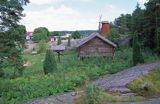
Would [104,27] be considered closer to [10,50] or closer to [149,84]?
[10,50]

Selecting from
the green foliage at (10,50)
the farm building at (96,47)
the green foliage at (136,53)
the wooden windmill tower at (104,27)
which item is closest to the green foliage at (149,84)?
the green foliage at (136,53)

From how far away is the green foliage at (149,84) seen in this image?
788 inches

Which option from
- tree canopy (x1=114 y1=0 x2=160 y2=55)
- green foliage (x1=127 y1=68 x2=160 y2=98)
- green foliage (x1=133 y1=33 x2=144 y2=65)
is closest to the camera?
green foliage (x1=127 y1=68 x2=160 y2=98)

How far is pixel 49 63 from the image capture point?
34844mm

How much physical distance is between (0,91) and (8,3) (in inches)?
359

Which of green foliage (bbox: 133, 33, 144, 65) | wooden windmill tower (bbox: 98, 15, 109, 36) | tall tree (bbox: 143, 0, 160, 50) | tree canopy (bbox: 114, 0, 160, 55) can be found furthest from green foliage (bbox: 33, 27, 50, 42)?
green foliage (bbox: 133, 33, 144, 65)

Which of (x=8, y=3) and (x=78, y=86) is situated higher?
(x=8, y=3)

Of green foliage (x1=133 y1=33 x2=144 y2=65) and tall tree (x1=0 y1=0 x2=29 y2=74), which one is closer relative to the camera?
tall tree (x1=0 y1=0 x2=29 y2=74)

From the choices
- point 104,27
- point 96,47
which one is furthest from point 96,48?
point 104,27

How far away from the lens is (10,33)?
110 feet

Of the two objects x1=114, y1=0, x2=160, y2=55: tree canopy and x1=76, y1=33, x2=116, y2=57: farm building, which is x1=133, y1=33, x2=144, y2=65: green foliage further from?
x1=76, y1=33, x2=116, y2=57: farm building

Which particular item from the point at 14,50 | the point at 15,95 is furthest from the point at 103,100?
the point at 14,50

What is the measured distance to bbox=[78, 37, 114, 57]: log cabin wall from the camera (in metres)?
49.5

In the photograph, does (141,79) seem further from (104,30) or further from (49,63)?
(104,30)
